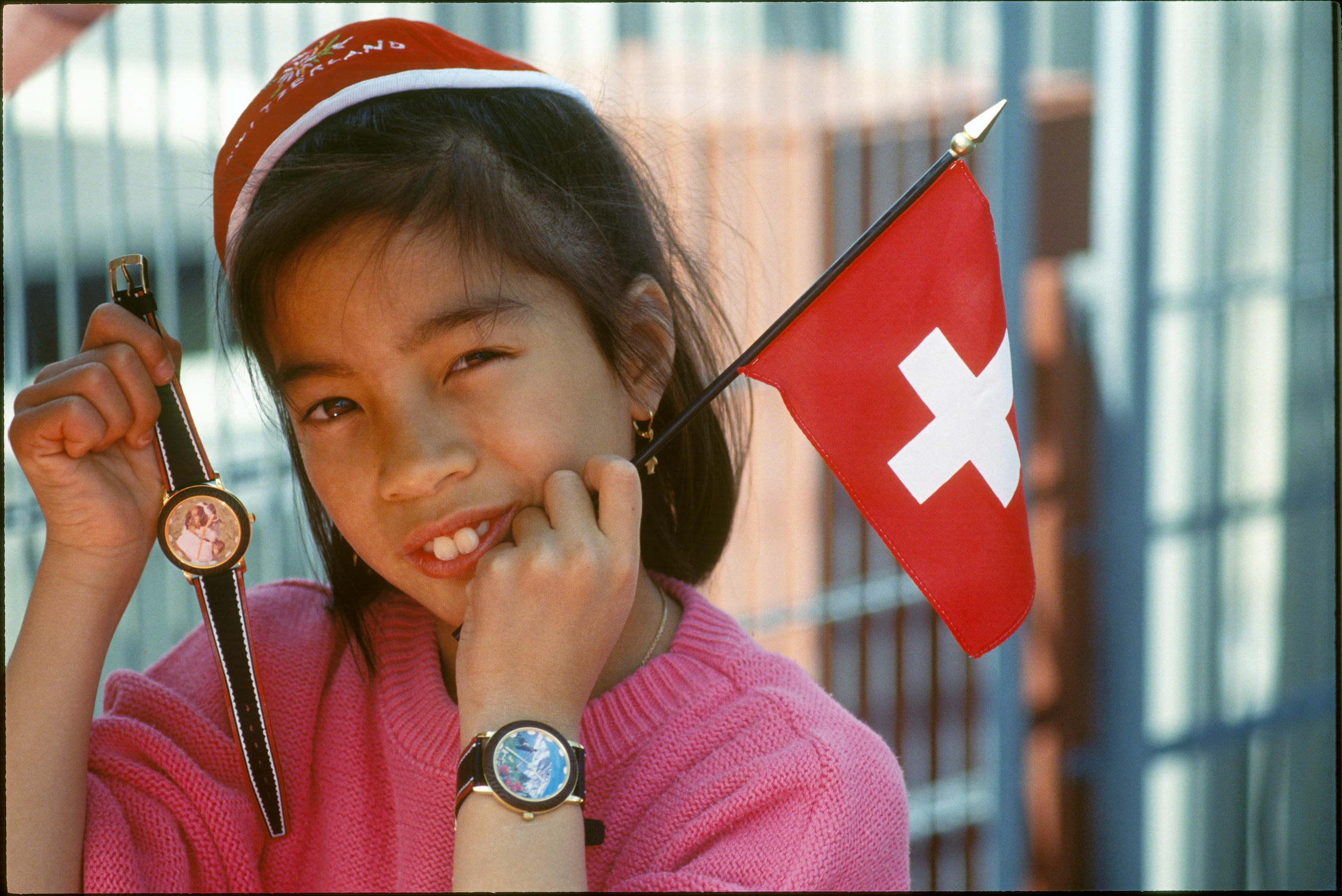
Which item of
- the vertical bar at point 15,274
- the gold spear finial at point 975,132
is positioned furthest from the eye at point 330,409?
the vertical bar at point 15,274

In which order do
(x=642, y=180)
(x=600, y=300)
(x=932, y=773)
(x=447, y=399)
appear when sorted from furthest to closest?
1. (x=932, y=773)
2. (x=642, y=180)
3. (x=600, y=300)
4. (x=447, y=399)

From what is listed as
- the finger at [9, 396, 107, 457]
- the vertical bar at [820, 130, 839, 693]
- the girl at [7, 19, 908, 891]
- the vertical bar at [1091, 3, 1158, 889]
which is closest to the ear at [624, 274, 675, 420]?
the girl at [7, 19, 908, 891]

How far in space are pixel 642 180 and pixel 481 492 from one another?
1.33 ft

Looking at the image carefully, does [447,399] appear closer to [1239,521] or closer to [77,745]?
[77,745]

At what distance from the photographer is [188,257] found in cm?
177

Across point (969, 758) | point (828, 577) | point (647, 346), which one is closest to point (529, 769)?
point (647, 346)

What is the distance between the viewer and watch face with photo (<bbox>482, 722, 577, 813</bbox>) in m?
0.90

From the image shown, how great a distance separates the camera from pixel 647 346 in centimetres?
117

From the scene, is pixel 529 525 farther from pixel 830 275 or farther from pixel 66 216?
pixel 66 216

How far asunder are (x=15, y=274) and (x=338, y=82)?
780 millimetres

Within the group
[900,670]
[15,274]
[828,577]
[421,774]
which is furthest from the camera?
[900,670]

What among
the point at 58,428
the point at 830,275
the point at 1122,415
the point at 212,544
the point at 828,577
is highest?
the point at 830,275

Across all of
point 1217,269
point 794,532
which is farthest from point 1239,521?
point 794,532

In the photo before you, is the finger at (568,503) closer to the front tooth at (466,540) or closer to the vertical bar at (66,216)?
the front tooth at (466,540)
